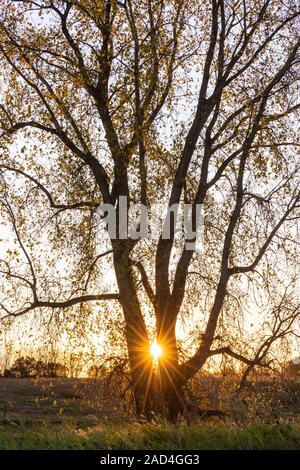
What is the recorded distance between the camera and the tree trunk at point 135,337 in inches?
656

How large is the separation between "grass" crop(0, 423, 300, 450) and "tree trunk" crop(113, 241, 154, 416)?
6.12 meters

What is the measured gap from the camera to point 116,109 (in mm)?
17625

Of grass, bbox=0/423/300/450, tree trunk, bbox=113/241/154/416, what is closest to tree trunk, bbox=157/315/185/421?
tree trunk, bbox=113/241/154/416

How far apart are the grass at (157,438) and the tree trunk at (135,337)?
612 cm

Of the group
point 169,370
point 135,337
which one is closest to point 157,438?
point 169,370

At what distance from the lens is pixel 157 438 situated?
1005 cm

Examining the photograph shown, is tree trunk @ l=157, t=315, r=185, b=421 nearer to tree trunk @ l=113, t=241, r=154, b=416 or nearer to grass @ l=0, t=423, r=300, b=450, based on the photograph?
tree trunk @ l=113, t=241, r=154, b=416

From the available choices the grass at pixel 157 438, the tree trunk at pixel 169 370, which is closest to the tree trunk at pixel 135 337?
the tree trunk at pixel 169 370

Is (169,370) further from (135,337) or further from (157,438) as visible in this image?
(157,438)

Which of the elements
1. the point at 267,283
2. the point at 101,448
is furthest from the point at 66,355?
the point at 101,448

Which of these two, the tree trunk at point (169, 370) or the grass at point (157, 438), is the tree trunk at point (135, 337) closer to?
the tree trunk at point (169, 370)

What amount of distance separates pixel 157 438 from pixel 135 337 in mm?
6962

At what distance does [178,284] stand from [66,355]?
2.97 m

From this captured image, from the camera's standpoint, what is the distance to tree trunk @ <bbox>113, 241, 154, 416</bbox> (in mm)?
16656
